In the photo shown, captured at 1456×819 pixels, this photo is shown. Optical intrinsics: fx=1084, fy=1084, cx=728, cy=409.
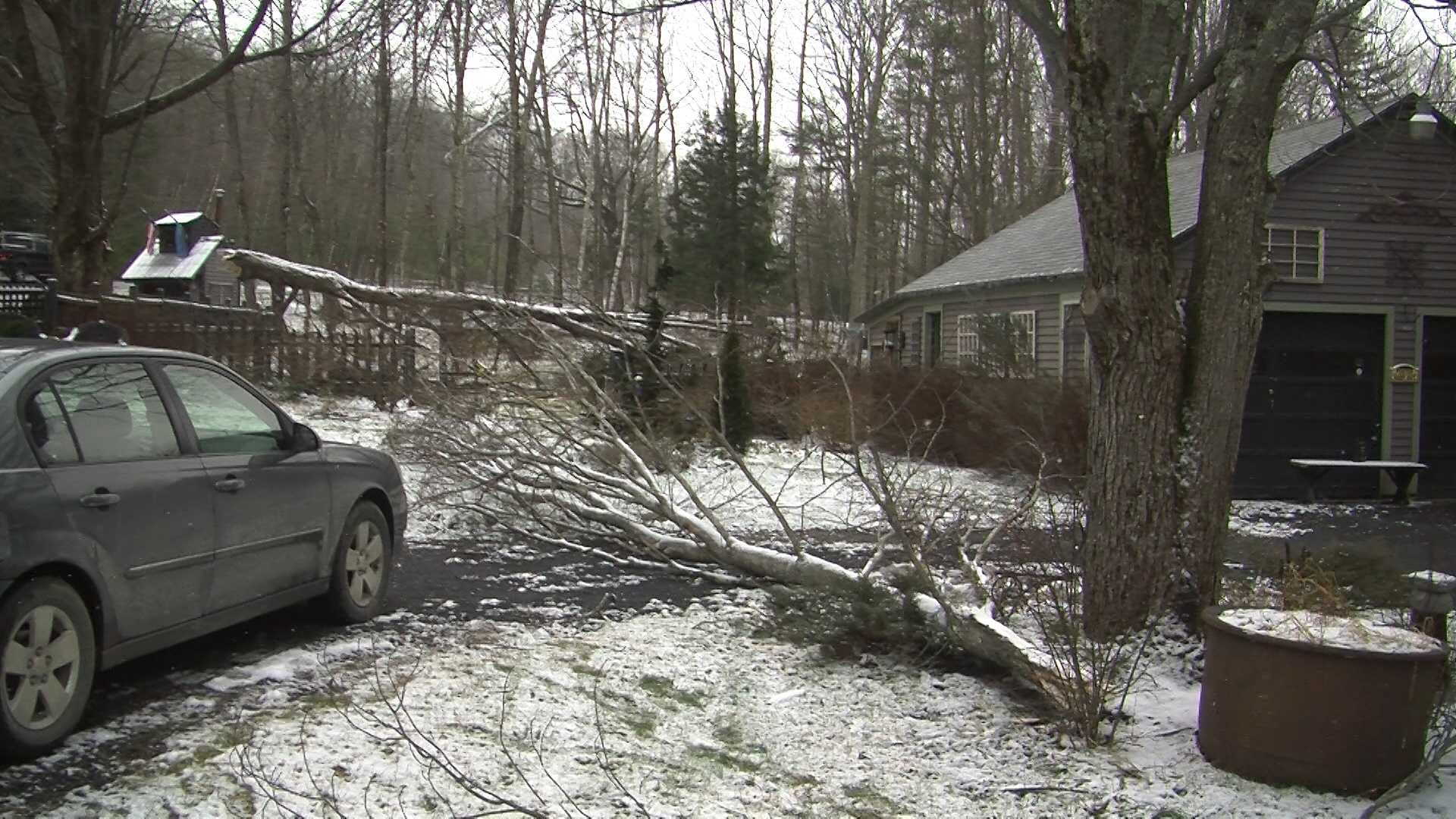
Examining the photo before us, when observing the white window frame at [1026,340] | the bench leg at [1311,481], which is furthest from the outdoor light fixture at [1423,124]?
the white window frame at [1026,340]

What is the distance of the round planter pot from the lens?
13.2 ft

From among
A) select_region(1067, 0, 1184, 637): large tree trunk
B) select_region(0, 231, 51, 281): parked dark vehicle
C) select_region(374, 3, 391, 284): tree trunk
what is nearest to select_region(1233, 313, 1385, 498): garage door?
select_region(1067, 0, 1184, 637): large tree trunk

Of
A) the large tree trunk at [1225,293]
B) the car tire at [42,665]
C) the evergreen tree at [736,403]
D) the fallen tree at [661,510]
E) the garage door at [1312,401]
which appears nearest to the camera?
the car tire at [42,665]

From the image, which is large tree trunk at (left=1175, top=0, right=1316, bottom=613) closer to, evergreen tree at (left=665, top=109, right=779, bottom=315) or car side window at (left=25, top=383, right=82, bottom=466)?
car side window at (left=25, top=383, right=82, bottom=466)

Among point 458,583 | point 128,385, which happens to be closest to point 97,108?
point 458,583

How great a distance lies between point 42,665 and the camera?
12.8 feet

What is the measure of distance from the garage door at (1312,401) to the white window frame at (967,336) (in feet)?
17.2

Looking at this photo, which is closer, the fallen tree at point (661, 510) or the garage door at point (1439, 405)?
the fallen tree at point (661, 510)

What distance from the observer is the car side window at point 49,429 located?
4.08 metres

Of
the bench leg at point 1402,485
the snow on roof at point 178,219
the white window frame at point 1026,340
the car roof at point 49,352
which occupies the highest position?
the snow on roof at point 178,219

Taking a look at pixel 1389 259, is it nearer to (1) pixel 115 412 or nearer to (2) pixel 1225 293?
(2) pixel 1225 293

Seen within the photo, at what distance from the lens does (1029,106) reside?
3597 cm

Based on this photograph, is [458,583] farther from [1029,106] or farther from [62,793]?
[1029,106]

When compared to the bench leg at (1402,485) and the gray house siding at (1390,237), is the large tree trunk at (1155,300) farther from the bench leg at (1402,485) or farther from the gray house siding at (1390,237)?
the gray house siding at (1390,237)
